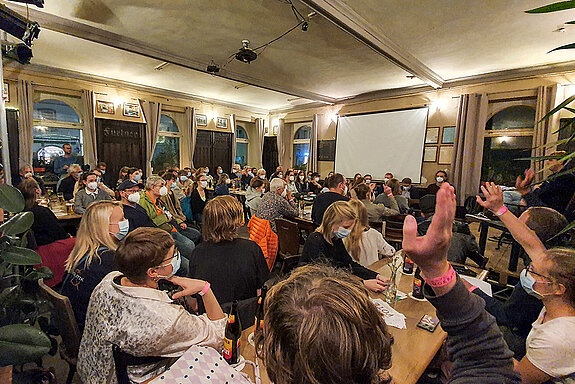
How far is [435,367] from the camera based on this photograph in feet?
5.34

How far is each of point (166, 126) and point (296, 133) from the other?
532 cm

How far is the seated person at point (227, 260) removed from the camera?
1725mm

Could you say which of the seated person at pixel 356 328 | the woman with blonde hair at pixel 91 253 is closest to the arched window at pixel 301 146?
the woman with blonde hair at pixel 91 253

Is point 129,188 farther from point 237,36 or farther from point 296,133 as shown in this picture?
point 296,133

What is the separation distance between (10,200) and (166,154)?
29.9 ft

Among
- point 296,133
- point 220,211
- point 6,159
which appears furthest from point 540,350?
point 296,133

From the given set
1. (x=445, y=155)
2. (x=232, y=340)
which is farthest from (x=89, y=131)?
(x=445, y=155)

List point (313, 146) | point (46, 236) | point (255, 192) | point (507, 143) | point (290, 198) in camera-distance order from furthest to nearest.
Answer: point (313, 146), point (507, 143), point (290, 198), point (255, 192), point (46, 236)

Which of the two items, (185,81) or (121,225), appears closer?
(121,225)

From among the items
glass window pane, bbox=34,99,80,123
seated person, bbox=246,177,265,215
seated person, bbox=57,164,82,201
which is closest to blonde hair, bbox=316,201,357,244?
seated person, bbox=246,177,265,215

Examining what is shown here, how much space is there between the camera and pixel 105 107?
7.59 m

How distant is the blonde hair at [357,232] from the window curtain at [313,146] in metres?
8.13

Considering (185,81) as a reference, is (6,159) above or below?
below

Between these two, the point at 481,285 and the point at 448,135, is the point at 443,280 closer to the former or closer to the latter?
the point at 481,285
